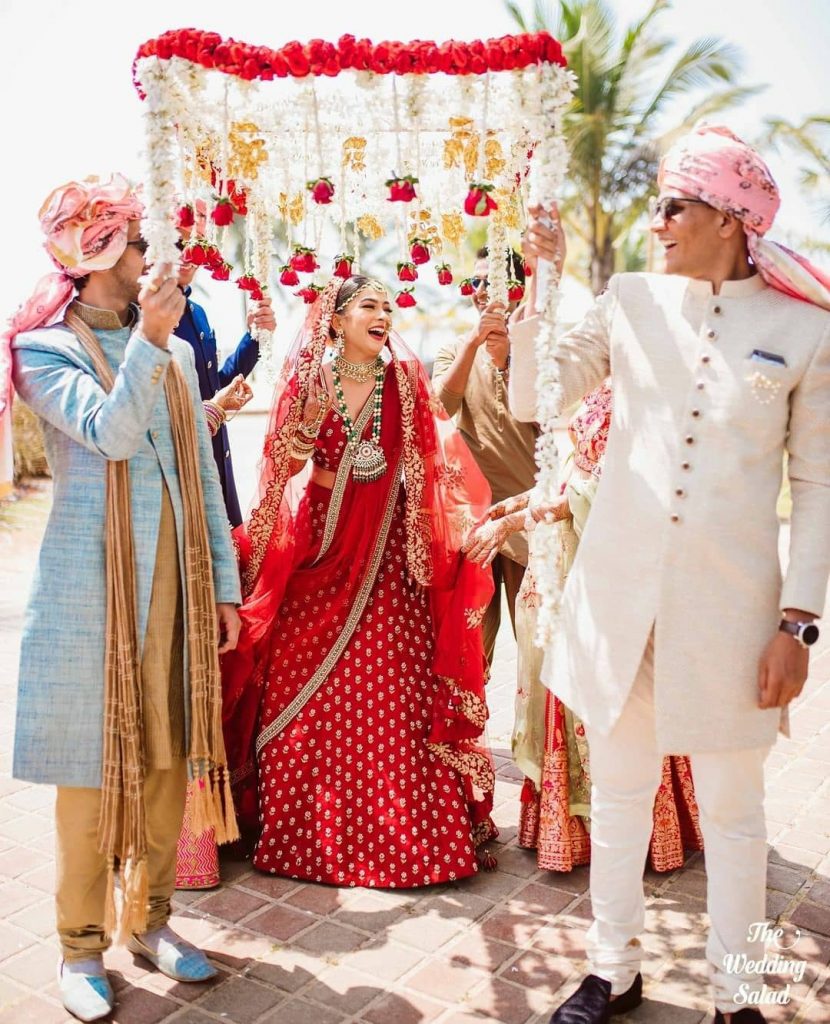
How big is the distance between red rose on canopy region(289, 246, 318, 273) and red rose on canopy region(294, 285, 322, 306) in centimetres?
60

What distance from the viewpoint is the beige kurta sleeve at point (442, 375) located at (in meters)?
4.32

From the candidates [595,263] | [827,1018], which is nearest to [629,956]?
[827,1018]

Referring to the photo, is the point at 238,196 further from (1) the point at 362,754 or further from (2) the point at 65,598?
(1) the point at 362,754

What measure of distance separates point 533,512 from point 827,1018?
162 cm

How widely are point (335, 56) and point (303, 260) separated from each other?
0.64 metres

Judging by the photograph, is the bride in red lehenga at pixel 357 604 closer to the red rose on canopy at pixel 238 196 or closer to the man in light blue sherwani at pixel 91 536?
the red rose on canopy at pixel 238 196

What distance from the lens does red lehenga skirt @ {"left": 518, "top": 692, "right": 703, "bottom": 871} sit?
3.61 m

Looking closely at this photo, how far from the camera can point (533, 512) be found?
269 cm

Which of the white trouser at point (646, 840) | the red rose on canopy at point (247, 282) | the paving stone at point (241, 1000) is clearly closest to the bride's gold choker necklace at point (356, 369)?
the red rose on canopy at point (247, 282)

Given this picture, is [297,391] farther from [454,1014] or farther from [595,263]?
[595,263]

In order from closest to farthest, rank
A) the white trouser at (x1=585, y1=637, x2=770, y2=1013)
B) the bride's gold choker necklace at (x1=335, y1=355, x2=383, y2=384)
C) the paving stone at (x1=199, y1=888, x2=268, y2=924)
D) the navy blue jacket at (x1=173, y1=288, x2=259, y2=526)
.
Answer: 1. the white trouser at (x1=585, y1=637, x2=770, y2=1013)
2. the paving stone at (x1=199, y1=888, x2=268, y2=924)
3. the bride's gold choker necklace at (x1=335, y1=355, x2=383, y2=384)
4. the navy blue jacket at (x1=173, y1=288, x2=259, y2=526)

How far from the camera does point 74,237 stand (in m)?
2.74

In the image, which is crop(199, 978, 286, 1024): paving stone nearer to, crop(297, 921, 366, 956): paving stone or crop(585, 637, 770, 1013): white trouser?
crop(297, 921, 366, 956): paving stone

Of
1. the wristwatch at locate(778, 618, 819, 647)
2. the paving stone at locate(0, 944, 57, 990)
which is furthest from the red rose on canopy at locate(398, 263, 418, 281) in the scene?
the paving stone at locate(0, 944, 57, 990)
